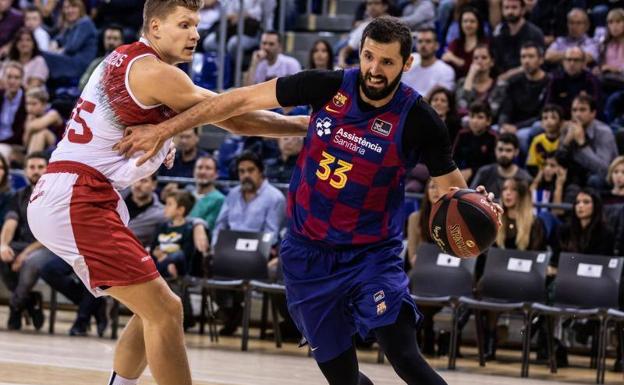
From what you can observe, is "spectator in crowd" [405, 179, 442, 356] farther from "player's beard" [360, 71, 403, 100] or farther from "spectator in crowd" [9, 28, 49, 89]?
"spectator in crowd" [9, 28, 49, 89]

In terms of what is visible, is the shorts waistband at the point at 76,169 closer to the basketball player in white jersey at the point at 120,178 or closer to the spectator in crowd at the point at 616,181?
the basketball player in white jersey at the point at 120,178

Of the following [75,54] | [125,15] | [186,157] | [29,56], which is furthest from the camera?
[125,15]

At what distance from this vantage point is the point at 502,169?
35.9 ft

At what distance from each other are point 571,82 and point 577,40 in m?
0.83

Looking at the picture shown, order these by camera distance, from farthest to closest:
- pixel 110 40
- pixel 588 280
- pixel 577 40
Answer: pixel 110 40
pixel 577 40
pixel 588 280

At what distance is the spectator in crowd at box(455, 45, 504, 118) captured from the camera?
1227cm

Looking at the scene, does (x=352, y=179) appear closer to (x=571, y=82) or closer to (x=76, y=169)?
(x=76, y=169)

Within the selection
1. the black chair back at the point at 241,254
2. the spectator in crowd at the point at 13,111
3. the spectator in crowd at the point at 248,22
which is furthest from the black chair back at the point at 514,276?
the spectator in crowd at the point at 13,111

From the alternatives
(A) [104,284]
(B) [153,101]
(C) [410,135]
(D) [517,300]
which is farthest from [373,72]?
(D) [517,300]

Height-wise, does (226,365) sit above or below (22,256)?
below

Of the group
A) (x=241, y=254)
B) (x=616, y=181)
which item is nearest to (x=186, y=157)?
(x=241, y=254)

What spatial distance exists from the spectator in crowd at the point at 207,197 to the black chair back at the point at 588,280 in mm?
3508

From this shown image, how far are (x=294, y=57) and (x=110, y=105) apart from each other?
956 centimetres

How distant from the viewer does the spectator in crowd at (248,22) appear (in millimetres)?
14734
